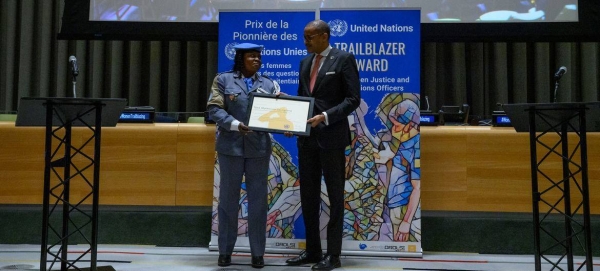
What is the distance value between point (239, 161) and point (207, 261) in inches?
30.4

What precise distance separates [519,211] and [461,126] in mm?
792

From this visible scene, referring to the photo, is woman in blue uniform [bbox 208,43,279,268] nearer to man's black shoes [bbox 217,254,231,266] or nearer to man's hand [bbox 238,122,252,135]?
man's black shoes [bbox 217,254,231,266]

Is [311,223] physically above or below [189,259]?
above

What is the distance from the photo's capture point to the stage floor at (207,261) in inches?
153

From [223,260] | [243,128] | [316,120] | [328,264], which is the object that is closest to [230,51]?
[243,128]

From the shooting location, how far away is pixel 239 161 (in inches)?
154

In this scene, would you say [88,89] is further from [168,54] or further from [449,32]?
[449,32]

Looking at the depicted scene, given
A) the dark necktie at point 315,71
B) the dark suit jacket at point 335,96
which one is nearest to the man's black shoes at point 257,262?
the dark suit jacket at point 335,96

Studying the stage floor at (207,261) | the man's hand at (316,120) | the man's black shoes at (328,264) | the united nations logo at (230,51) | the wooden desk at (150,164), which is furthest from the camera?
Answer: the wooden desk at (150,164)

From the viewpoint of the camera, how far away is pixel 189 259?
13.7 feet

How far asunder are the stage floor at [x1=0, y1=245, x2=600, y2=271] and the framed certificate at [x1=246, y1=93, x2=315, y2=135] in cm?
94

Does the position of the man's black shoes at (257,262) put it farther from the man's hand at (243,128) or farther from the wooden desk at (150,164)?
Result: the wooden desk at (150,164)

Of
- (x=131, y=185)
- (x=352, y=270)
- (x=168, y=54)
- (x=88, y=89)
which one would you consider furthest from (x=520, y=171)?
(x=88, y=89)

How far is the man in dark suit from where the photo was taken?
12.6 ft
